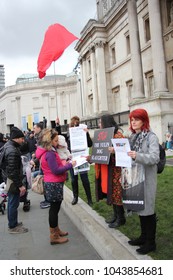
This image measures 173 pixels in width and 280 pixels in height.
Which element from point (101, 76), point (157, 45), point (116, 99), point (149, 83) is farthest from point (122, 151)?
point (101, 76)

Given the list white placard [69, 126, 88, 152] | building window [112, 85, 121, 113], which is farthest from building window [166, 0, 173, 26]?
white placard [69, 126, 88, 152]

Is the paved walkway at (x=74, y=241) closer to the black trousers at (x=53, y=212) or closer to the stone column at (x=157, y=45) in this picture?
the black trousers at (x=53, y=212)

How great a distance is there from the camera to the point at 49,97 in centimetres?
7094

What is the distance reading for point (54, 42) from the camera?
8891 millimetres

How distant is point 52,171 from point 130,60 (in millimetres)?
26500

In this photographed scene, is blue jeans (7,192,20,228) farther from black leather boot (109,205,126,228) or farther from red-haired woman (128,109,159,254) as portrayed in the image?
red-haired woman (128,109,159,254)

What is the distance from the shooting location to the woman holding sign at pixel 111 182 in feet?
16.2

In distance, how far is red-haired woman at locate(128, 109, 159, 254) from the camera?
383 centimetres

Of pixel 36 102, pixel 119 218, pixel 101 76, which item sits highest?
pixel 36 102

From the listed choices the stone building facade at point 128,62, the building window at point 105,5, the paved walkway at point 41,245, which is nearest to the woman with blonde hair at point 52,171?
the paved walkway at point 41,245

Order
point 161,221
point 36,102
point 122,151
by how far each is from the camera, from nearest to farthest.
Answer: point 122,151, point 161,221, point 36,102

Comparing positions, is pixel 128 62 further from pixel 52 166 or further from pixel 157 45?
pixel 52 166

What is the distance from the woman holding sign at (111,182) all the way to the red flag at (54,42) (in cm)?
429
